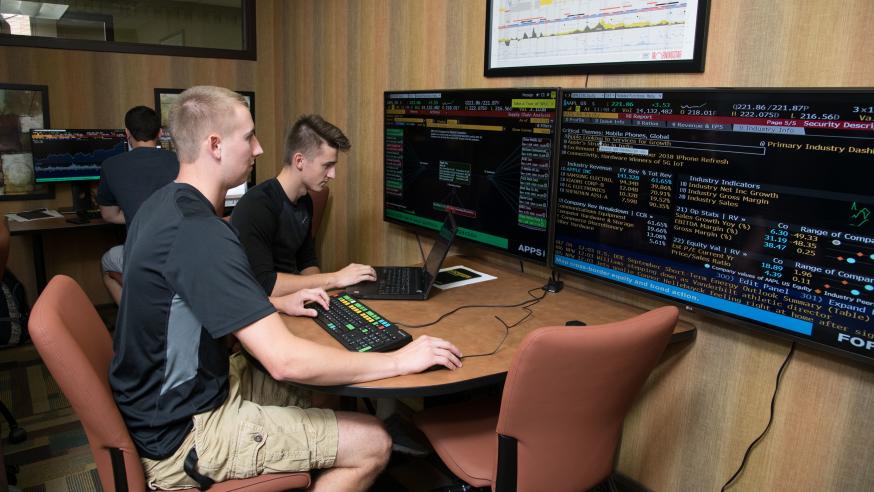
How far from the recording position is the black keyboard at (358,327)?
161 cm

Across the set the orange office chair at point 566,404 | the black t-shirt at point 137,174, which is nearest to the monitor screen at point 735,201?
the orange office chair at point 566,404

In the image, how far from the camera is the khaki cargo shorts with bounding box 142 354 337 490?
4.86 ft

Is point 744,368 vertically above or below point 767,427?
above

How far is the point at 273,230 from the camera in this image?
233 centimetres

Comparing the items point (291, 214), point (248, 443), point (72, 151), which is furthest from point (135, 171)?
point (248, 443)

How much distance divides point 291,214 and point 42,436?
1.52m

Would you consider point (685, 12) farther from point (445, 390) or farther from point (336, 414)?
point (336, 414)

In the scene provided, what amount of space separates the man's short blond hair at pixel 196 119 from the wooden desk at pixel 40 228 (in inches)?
94.2

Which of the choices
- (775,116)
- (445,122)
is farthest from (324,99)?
(775,116)

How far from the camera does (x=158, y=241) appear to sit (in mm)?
1400

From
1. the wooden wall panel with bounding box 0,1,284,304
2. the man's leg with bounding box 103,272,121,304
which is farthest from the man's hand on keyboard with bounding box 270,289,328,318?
the wooden wall panel with bounding box 0,1,284,304

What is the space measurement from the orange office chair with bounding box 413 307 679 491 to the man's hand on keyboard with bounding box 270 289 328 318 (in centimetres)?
59

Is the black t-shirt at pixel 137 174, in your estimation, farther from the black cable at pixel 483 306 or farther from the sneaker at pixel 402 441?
the black cable at pixel 483 306

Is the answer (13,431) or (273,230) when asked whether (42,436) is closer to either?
(13,431)
